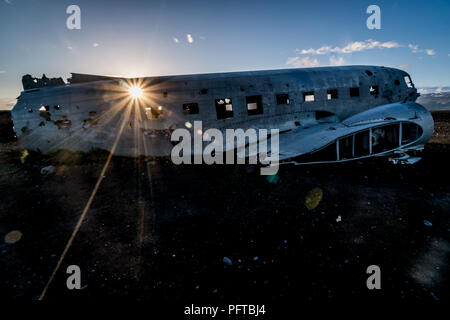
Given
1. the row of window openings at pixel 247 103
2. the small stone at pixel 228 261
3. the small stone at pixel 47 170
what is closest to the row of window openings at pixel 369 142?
the row of window openings at pixel 247 103

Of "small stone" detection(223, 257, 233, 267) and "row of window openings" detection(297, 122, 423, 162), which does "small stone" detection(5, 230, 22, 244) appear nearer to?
"small stone" detection(223, 257, 233, 267)

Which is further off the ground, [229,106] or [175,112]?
[229,106]

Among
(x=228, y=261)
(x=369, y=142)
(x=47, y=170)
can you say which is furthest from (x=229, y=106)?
(x=47, y=170)

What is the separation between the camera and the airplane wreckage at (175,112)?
9312 mm

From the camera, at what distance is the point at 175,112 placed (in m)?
9.68

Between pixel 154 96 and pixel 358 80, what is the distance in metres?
11.3

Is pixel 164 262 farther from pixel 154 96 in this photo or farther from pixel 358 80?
pixel 358 80

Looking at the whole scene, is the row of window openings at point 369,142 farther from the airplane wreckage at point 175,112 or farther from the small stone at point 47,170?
the small stone at point 47,170

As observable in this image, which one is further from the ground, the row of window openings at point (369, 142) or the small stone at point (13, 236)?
the row of window openings at point (369, 142)

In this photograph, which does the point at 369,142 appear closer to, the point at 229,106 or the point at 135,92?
the point at 229,106

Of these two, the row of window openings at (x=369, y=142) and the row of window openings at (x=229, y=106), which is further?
the row of window openings at (x=229, y=106)

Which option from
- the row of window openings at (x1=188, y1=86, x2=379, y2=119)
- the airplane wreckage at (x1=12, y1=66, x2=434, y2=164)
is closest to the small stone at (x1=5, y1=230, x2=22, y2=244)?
the airplane wreckage at (x1=12, y1=66, x2=434, y2=164)
